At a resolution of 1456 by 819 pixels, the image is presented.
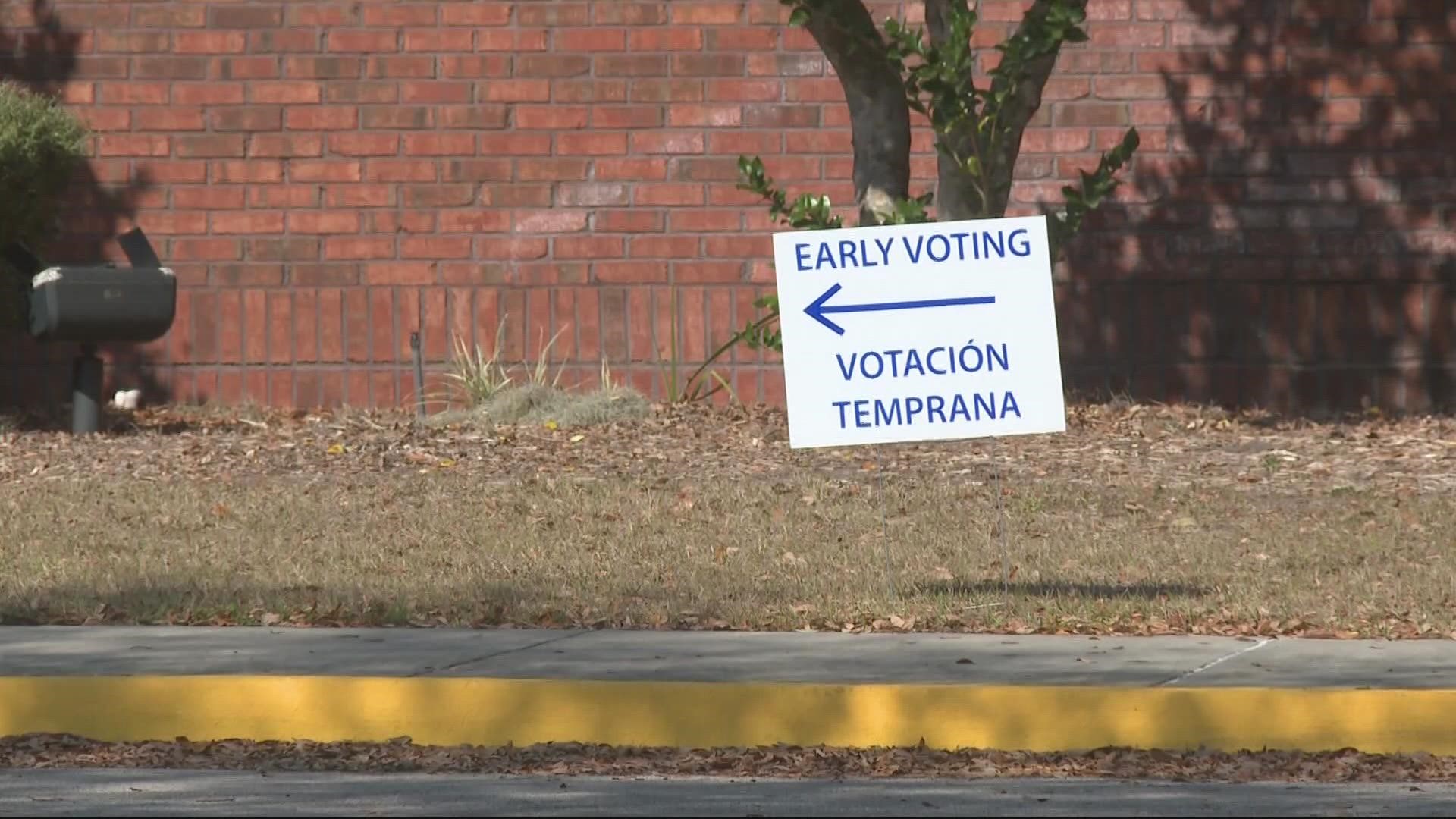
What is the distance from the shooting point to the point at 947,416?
9.28 m

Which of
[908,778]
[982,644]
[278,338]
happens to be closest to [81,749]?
[908,778]

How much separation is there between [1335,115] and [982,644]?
810 cm

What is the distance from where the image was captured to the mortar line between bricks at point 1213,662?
7781 mm

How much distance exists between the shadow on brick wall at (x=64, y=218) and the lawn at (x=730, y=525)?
0.80 metres

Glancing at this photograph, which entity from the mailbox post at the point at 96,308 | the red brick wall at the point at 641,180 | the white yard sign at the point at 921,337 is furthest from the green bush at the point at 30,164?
the white yard sign at the point at 921,337

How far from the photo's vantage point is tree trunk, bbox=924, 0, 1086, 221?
45.5 ft

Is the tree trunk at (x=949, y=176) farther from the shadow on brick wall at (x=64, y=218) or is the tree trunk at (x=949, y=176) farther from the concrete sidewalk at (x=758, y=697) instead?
the concrete sidewalk at (x=758, y=697)

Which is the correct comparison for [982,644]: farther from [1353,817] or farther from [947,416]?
[1353,817]

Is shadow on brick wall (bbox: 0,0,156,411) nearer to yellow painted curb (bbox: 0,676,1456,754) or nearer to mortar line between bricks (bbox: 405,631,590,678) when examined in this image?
mortar line between bricks (bbox: 405,631,590,678)

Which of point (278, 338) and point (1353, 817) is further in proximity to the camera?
point (278, 338)

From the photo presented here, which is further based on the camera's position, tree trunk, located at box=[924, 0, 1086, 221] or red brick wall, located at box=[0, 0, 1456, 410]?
red brick wall, located at box=[0, 0, 1456, 410]

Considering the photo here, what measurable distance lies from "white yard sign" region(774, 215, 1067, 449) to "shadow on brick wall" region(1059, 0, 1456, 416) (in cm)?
636

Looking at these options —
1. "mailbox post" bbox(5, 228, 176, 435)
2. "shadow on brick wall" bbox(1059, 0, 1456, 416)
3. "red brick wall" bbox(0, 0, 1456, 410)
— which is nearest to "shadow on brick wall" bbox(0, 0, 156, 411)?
"red brick wall" bbox(0, 0, 1456, 410)

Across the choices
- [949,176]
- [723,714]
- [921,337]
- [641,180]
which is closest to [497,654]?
[723,714]
